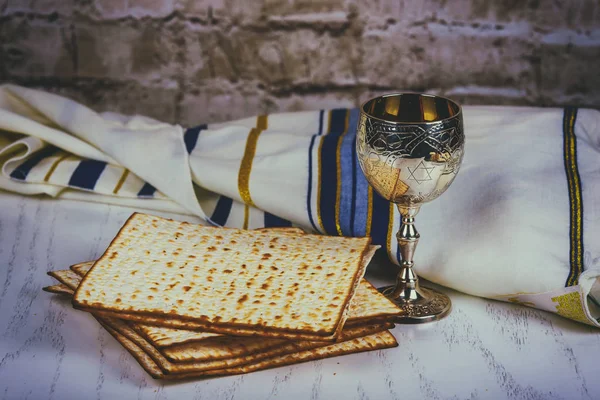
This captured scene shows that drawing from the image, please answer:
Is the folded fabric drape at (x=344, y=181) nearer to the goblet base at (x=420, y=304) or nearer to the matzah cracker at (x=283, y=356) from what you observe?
the goblet base at (x=420, y=304)

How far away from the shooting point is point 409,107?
0.94m

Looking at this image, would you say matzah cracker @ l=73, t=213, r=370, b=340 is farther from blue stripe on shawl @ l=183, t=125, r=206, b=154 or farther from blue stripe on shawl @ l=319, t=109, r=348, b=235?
blue stripe on shawl @ l=183, t=125, r=206, b=154

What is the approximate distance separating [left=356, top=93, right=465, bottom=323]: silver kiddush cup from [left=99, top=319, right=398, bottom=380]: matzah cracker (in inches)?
3.2

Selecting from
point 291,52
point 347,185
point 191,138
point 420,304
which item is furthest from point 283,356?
point 291,52

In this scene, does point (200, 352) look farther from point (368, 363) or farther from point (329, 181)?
point (329, 181)

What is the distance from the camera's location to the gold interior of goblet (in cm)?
93

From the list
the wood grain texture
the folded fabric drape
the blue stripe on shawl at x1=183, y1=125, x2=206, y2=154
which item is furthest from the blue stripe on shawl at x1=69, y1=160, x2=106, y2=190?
the wood grain texture

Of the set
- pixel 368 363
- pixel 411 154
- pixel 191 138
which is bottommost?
pixel 368 363

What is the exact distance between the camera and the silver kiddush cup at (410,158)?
2.72 ft

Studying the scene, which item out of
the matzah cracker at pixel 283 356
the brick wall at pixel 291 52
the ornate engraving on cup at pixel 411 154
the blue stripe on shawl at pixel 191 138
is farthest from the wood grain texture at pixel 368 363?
the brick wall at pixel 291 52

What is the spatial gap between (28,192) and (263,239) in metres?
0.49

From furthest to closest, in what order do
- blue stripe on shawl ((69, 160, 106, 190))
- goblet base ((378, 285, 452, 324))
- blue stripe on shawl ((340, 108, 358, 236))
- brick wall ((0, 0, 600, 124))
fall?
brick wall ((0, 0, 600, 124)) → blue stripe on shawl ((69, 160, 106, 190)) → blue stripe on shawl ((340, 108, 358, 236)) → goblet base ((378, 285, 452, 324))

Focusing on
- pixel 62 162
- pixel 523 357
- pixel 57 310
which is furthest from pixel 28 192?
pixel 523 357

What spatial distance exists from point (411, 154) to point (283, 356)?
26 centimetres
